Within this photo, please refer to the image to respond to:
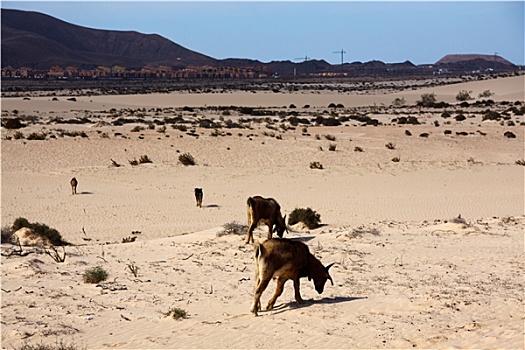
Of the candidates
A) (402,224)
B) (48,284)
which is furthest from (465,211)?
(48,284)

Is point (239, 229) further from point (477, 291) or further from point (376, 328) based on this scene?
point (376, 328)

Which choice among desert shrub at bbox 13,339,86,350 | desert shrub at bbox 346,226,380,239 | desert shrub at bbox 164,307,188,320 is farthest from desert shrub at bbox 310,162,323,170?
desert shrub at bbox 13,339,86,350

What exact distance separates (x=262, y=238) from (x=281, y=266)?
251 inches

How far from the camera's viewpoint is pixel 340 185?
28203 millimetres

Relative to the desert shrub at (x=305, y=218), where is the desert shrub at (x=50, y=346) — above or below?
below

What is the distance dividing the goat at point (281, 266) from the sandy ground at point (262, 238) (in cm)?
33

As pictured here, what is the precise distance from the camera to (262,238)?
16047mm

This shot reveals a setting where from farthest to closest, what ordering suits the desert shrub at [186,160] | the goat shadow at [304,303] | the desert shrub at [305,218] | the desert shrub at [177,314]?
1. the desert shrub at [186,160]
2. the desert shrub at [305,218]
3. the goat shadow at [304,303]
4. the desert shrub at [177,314]

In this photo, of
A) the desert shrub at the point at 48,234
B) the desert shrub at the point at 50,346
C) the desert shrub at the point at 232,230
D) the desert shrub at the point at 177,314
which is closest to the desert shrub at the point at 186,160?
the desert shrub at the point at 48,234

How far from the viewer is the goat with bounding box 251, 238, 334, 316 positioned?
9531 mm

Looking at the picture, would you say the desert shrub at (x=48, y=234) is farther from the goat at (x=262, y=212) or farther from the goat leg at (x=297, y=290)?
the goat leg at (x=297, y=290)

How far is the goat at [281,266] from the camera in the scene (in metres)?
9.53

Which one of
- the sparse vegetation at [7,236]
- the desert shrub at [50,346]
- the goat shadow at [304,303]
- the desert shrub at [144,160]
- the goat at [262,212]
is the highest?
the desert shrub at [144,160]

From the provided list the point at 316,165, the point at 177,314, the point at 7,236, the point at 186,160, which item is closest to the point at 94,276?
the point at 177,314
